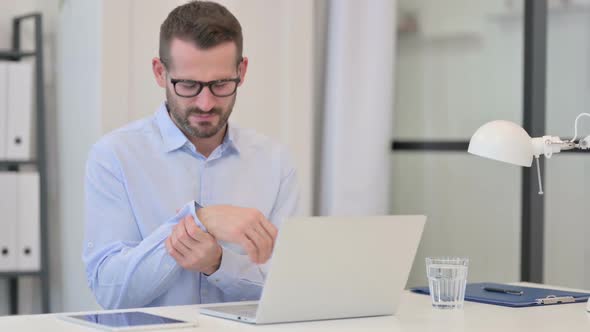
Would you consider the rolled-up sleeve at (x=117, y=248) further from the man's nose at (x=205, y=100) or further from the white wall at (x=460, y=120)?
the white wall at (x=460, y=120)

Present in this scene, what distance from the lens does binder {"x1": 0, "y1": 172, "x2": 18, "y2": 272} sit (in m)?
3.56

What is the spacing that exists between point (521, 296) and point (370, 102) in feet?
6.38

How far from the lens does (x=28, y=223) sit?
11.8 ft

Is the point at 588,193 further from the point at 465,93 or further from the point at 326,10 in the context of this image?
the point at 326,10

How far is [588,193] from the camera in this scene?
3.66 m

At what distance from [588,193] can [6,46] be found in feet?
7.57

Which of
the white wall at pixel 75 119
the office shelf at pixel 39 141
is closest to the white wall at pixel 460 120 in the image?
the white wall at pixel 75 119

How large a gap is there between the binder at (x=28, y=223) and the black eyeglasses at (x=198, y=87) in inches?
56.5

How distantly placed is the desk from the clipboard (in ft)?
0.15

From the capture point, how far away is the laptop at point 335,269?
1.68 metres

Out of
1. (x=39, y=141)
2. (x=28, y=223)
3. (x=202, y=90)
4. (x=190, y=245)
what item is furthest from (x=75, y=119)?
(x=190, y=245)

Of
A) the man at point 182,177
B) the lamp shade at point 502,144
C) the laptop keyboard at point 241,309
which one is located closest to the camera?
the laptop keyboard at point 241,309

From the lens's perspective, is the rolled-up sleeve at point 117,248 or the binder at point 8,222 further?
the binder at point 8,222

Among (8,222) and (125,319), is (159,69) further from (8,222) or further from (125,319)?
(8,222)
